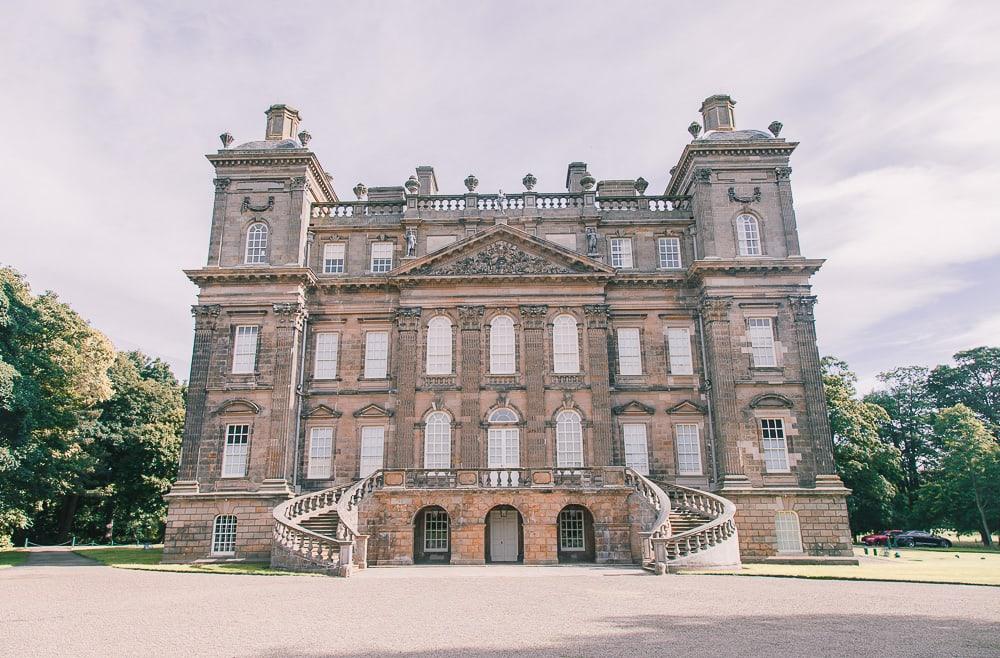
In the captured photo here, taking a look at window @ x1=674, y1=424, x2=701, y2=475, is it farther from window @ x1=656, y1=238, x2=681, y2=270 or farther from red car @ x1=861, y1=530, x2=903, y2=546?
red car @ x1=861, y1=530, x2=903, y2=546

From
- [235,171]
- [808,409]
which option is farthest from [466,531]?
[235,171]

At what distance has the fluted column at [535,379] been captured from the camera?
29.7 meters

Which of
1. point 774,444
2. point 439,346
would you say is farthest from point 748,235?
point 439,346

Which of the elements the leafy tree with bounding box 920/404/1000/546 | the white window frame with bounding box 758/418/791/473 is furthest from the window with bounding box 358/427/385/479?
the leafy tree with bounding box 920/404/1000/546

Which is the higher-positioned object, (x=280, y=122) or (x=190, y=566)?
(x=280, y=122)

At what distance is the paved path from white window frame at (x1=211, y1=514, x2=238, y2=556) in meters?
9.56

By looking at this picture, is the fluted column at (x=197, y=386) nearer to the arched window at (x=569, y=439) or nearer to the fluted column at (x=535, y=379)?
the fluted column at (x=535, y=379)

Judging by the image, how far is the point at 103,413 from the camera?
45.0 m

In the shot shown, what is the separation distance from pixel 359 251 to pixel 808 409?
69.2 feet

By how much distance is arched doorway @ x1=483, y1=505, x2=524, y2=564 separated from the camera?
28406mm

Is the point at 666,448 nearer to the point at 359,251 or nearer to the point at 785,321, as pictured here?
the point at 785,321

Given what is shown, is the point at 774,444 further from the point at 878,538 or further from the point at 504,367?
the point at 878,538

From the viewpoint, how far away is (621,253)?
33.3 meters

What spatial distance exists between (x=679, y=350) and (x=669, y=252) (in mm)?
4883
